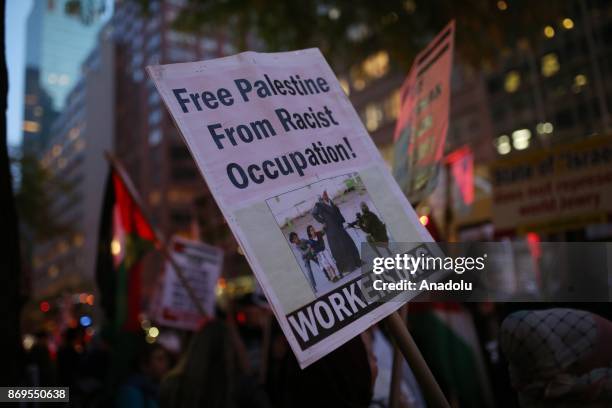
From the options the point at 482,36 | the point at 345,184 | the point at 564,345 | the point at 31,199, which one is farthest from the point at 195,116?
the point at 31,199

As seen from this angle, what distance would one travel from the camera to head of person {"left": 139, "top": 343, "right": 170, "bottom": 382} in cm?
461

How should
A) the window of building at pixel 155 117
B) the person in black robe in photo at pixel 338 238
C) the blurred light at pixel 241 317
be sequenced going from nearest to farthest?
1. the person in black robe in photo at pixel 338 238
2. the blurred light at pixel 241 317
3. the window of building at pixel 155 117

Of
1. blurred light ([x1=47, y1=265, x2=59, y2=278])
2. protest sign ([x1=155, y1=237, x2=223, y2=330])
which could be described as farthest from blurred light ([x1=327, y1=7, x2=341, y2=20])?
blurred light ([x1=47, y1=265, x2=59, y2=278])

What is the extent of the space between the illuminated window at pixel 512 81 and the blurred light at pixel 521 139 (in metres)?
3.28

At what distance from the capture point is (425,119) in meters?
3.15

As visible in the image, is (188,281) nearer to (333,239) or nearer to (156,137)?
(333,239)

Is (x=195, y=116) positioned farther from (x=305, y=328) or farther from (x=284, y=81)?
(x=305, y=328)

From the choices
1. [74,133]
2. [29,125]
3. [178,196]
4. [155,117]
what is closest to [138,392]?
[29,125]

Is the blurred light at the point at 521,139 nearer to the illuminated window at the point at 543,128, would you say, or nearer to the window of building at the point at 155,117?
the illuminated window at the point at 543,128

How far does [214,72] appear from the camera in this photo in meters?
2.08

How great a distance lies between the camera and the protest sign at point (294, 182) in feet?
5.64

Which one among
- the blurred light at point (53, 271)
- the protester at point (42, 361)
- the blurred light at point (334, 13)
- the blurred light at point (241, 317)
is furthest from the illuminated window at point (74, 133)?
the protester at point (42, 361)

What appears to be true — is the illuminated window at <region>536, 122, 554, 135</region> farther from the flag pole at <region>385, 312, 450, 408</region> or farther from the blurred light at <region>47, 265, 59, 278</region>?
the blurred light at <region>47, 265, 59, 278</region>

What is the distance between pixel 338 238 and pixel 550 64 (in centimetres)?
3873
